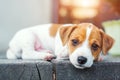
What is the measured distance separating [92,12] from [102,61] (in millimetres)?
2469

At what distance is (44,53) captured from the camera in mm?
3258

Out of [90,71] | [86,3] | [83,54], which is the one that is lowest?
[90,71]

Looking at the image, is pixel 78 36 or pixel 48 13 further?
pixel 48 13

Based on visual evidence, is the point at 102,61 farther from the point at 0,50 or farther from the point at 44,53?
the point at 0,50

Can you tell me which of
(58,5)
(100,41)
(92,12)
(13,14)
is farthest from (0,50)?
(100,41)

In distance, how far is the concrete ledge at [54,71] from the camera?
112 inches

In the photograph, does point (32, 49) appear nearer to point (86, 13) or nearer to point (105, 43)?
point (105, 43)

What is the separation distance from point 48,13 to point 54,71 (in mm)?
2359

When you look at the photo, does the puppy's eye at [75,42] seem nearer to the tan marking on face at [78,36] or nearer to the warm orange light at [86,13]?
the tan marking on face at [78,36]

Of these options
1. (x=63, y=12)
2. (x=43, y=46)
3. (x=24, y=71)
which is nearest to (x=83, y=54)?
(x=24, y=71)

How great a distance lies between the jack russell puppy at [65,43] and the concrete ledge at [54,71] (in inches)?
2.7

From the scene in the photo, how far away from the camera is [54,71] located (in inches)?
114

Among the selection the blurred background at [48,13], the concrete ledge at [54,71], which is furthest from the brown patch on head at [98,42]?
the blurred background at [48,13]

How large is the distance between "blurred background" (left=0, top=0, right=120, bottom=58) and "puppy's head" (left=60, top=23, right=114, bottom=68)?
6.20 feet
